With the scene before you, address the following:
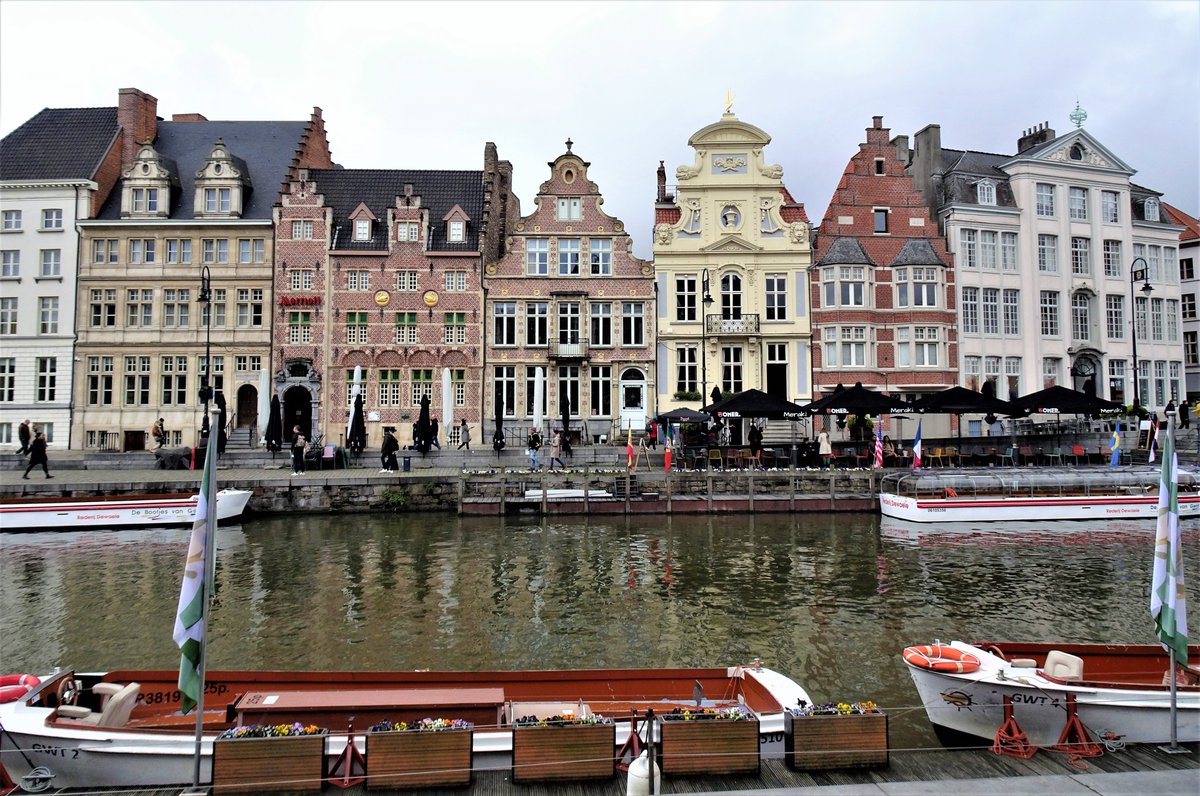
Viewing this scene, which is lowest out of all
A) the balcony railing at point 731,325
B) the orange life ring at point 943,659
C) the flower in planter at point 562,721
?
the flower in planter at point 562,721

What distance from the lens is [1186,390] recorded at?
4472 cm

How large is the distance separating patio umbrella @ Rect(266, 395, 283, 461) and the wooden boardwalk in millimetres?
24093

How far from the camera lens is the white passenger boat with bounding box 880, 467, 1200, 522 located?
2244 cm

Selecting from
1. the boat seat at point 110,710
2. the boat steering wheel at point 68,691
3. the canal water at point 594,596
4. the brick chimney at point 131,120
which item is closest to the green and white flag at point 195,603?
the boat seat at point 110,710

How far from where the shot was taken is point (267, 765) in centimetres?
610

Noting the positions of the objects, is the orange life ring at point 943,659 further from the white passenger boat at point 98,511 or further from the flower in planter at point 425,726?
the white passenger boat at point 98,511

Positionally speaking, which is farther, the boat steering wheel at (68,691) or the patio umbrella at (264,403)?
the patio umbrella at (264,403)

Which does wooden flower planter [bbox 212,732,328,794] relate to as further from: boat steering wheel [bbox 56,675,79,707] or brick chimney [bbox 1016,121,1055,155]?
brick chimney [bbox 1016,121,1055,155]

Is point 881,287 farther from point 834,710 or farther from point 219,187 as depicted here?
point 834,710

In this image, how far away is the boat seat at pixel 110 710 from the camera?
6797 millimetres

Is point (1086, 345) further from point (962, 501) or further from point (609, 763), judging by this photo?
point (609, 763)

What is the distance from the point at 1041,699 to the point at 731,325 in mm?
29544

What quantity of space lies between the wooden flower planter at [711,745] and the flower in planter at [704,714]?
0.20ft

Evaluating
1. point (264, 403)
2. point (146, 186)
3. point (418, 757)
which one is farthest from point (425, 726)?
point (146, 186)
